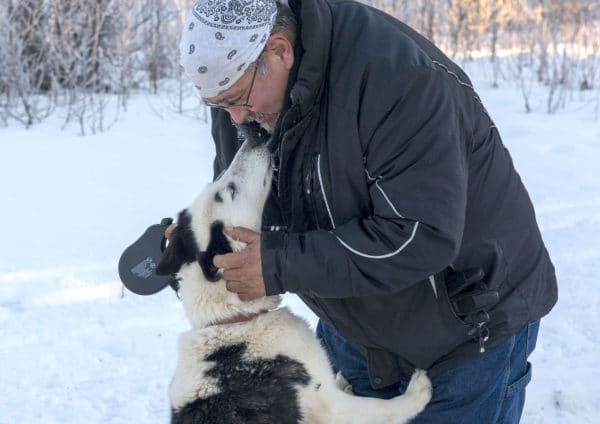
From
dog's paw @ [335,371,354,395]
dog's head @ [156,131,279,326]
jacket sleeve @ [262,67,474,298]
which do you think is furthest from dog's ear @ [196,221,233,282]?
dog's paw @ [335,371,354,395]

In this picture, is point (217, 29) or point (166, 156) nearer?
point (217, 29)

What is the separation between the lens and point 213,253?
8.20 feet

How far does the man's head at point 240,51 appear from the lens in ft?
6.86

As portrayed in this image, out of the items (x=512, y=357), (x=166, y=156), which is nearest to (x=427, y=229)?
(x=512, y=357)

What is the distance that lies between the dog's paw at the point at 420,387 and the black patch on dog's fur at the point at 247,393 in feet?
1.22

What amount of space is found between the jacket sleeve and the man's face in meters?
0.32

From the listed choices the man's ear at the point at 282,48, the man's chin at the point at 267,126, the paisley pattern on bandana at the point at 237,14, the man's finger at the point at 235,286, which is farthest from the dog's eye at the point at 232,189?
the paisley pattern on bandana at the point at 237,14

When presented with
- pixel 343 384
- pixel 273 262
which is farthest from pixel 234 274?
pixel 343 384

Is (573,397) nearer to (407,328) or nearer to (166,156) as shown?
(407,328)

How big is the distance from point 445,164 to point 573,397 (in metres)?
2.52

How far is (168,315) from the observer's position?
197 inches

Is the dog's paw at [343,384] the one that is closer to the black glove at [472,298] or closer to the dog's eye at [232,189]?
the black glove at [472,298]

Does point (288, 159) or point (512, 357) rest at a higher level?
point (288, 159)

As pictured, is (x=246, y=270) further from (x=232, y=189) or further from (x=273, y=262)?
(x=232, y=189)
